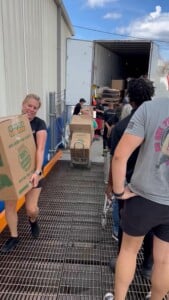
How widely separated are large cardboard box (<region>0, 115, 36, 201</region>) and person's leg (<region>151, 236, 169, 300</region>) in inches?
43.3

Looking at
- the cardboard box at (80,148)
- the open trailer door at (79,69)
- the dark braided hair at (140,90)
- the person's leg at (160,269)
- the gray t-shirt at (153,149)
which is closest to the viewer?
the gray t-shirt at (153,149)

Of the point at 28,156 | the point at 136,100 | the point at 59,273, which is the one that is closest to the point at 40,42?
the point at 28,156

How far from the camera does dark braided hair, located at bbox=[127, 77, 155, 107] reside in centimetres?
187

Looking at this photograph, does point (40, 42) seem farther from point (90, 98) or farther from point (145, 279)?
point (145, 279)

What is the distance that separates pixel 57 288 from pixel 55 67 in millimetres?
6029

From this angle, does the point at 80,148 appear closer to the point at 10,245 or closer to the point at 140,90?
the point at 10,245

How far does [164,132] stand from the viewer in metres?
1.47

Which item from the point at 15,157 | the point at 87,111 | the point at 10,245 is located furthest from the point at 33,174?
the point at 87,111

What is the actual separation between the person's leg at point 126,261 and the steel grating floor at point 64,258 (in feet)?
1.24

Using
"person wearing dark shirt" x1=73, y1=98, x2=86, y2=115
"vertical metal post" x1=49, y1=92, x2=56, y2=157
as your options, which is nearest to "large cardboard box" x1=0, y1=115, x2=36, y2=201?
"vertical metal post" x1=49, y1=92, x2=56, y2=157

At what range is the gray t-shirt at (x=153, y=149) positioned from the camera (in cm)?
146

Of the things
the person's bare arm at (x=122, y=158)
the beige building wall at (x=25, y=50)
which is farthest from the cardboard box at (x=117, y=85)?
the person's bare arm at (x=122, y=158)

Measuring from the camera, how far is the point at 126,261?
1696 millimetres

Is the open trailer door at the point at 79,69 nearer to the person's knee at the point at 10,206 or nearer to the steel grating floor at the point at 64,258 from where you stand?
the steel grating floor at the point at 64,258
